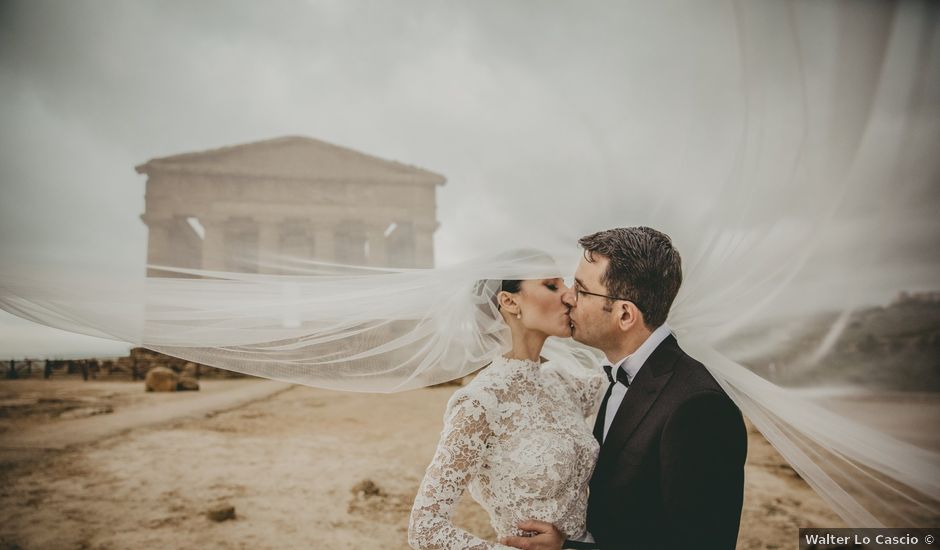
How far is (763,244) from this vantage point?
2311 mm

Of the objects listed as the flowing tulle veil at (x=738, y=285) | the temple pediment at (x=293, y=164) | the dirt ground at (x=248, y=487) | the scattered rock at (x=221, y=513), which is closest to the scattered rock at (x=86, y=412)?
the dirt ground at (x=248, y=487)

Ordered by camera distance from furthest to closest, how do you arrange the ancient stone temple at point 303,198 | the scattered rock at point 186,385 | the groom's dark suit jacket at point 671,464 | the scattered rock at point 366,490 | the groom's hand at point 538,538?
1. the ancient stone temple at point 303,198
2. the scattered rock at point 186,385
3. the scattered rock at point 366,490
4. the groom's hand at point 538,538
5. the groom's dark suit jacket at point 671,464

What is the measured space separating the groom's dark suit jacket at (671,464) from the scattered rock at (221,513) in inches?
215

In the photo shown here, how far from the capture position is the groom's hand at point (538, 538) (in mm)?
2070

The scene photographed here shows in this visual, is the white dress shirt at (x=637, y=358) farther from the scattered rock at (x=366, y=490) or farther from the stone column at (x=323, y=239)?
the stone column at (x=323, y=239)

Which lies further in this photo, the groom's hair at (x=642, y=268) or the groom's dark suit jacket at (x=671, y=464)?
the groom's hair at (x=642, y=268)

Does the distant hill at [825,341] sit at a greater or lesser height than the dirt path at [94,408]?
greater

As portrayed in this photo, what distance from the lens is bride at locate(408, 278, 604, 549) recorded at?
2.01m

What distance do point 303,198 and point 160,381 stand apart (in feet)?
64.9

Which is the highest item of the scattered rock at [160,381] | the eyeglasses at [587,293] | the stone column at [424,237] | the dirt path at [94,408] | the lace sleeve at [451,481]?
the stone column at [424,237]

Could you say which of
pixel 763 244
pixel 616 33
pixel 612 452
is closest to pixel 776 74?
pixel 763 244

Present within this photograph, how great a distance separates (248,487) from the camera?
700cm

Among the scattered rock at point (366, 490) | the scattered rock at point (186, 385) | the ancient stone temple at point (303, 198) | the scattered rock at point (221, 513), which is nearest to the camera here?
the scattered rock at point (221, 513)

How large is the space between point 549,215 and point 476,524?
14.3 ft
